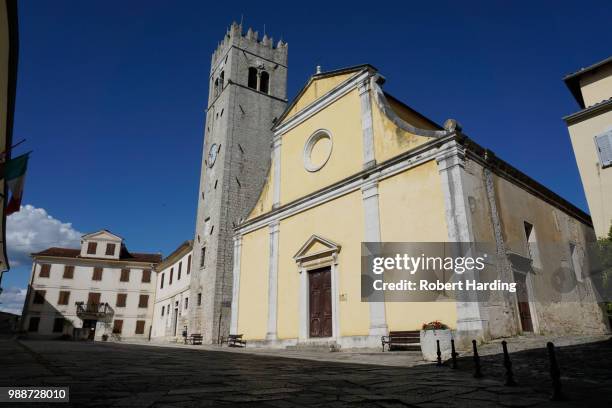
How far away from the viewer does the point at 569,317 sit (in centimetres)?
1307

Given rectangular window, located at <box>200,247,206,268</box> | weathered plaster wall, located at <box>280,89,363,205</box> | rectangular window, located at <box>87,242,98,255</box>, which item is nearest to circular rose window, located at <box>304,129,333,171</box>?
weathered plaster wall, located at <box>280,89,363,205</box>

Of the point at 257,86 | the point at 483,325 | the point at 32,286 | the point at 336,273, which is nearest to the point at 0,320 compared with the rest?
the point at 32,286

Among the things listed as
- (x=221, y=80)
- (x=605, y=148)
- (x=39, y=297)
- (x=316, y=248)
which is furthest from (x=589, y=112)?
(x=39, y=297)

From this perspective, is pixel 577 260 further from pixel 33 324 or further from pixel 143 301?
pixel 33 324

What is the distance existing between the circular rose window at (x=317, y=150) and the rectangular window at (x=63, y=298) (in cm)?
2954

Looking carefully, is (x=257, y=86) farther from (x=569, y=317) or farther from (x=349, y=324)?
(x=569, y=317)

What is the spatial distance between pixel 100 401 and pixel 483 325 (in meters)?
8.40

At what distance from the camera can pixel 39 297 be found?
33.9 m

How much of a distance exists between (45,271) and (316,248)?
31.3 meters

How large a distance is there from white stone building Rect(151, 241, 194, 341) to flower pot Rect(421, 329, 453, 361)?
1834 cm

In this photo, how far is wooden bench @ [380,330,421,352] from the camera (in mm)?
10141

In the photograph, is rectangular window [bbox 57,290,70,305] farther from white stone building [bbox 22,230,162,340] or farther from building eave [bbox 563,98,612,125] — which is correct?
building eave [bbox 563,98,612,125]

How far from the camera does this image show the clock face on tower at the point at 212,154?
2620cm

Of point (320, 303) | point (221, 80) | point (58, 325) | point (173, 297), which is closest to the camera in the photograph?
point (320, 303)
